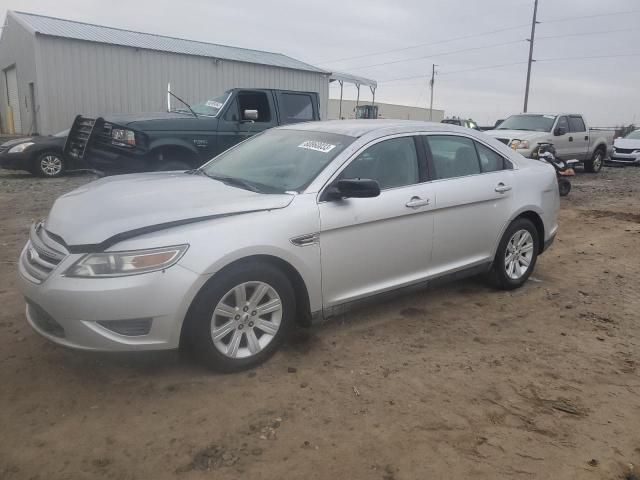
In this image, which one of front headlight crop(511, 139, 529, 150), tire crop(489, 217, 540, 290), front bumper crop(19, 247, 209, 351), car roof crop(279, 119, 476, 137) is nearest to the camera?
front bumper crop(19, 247, 209, 351)

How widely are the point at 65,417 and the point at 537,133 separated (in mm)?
12976

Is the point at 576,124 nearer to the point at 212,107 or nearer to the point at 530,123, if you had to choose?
the point at 530,123

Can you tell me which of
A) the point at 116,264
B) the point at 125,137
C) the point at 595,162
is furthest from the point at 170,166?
the point at 595,162

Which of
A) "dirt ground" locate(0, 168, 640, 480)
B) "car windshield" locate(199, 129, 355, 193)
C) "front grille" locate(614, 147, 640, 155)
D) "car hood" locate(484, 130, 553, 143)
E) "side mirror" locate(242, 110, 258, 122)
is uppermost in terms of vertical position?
"side mirror" locate(242, 110, 258, 122)

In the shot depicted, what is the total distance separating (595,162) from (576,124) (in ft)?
6.39

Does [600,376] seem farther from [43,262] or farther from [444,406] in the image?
[43,262]

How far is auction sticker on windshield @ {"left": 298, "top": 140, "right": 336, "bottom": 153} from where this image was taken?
3959 millimetres

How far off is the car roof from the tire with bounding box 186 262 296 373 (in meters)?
1.39

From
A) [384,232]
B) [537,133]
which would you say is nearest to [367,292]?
[384,232]

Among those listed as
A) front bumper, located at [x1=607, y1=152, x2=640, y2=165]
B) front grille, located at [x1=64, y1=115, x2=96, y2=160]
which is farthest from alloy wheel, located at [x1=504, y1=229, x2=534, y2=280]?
front bumper, located at [x1=607, y1=152, x2=640, y2=165]

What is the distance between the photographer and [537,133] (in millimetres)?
13305

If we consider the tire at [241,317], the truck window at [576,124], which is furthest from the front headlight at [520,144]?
the tire at [241,317]

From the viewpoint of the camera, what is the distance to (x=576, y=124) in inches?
596

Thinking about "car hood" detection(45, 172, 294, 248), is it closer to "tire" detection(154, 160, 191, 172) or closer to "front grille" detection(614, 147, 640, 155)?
"tire" detection(154, 160, 191, 172)
